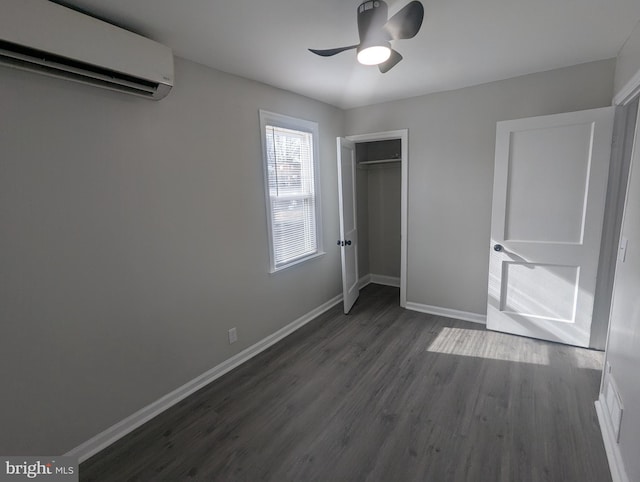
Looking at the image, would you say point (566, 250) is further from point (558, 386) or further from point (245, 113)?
point (245, 113)

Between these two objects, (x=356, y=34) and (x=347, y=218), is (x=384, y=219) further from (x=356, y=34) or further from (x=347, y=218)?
(x=356, y=34)

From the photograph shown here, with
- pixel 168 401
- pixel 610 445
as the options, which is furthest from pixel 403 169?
pixel 168 401

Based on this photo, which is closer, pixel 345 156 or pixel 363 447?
pixel 363 447

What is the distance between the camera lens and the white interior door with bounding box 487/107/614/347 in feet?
→ 8.27

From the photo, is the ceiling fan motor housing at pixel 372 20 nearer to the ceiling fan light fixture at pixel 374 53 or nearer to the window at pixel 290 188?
the ceiling fan light fixture at pixel 374 53

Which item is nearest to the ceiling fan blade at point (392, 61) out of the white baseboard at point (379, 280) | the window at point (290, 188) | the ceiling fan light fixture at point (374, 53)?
the ceiling fan light fixture at point (374, 53)

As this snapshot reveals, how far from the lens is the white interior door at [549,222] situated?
8.27ft

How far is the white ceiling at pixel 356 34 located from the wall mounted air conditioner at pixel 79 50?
0.13 metres

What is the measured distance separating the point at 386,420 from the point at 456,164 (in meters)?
2.54

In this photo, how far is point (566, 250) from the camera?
8.79ft

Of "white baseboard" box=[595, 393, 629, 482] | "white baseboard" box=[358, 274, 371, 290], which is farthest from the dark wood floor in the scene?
"white baseboard" box=[358, 274, 371, 290]

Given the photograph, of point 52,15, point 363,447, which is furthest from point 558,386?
point 52,15

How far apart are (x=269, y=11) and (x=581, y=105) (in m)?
2.68

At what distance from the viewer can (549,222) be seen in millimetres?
2723
